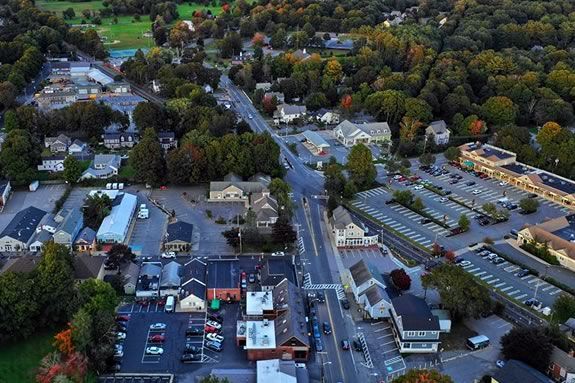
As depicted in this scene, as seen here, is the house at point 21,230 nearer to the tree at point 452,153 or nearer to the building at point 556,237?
the building at point 556,237

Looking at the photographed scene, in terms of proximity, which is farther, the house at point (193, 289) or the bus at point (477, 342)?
the house at point (193, 289)

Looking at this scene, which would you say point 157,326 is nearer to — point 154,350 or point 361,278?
point 154,350

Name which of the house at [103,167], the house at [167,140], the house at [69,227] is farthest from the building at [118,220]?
the house at [167,140]

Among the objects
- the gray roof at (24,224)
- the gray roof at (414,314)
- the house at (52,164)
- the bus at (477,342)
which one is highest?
the gray roof at (414,314)

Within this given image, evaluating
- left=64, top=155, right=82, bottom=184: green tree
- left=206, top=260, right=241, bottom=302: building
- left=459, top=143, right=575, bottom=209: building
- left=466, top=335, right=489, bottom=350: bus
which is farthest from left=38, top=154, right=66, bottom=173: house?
left=466, top=335, right=489, bottom=350: bus

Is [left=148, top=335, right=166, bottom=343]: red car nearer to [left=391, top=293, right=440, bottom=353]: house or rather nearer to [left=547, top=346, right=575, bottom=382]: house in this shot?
[left=391, top=293, right=440, bottom=353]: house

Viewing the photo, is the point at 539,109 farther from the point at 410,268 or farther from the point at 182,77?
the point at 182,77
